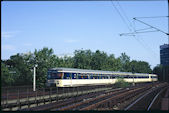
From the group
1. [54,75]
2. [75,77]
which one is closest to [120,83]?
[75,77]

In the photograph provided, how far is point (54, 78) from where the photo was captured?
109 feet

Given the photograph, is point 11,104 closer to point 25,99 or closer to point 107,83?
point 25,99

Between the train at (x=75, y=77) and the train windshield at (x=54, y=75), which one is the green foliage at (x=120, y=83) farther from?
the train windshield at (x=54, y=75)

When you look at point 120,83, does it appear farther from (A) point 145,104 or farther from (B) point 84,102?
(B) point 84,102

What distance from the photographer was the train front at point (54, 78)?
32625 mm

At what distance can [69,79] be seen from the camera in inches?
1324

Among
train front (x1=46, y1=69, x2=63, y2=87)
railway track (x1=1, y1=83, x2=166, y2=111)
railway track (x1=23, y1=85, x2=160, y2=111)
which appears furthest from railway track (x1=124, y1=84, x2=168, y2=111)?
train front (x1=46, y1=69, x2=63, y2=87)

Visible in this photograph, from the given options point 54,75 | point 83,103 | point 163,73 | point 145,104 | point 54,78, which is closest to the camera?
point 83,103

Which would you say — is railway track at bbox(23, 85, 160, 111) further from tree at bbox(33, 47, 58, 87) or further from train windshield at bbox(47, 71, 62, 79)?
tree at bbox(33, 47, 58, 87)

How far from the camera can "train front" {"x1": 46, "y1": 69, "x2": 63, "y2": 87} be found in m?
32.6

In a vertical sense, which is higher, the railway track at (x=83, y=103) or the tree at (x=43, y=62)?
the tree at (x=43, y=62)

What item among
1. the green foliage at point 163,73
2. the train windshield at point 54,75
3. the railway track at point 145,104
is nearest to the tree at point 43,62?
the train windshield at point 54,75

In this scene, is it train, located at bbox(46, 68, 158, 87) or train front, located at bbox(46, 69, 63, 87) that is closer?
train front, located at bbox(46, 69, 63, 87)

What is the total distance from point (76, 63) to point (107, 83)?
1131 inches
